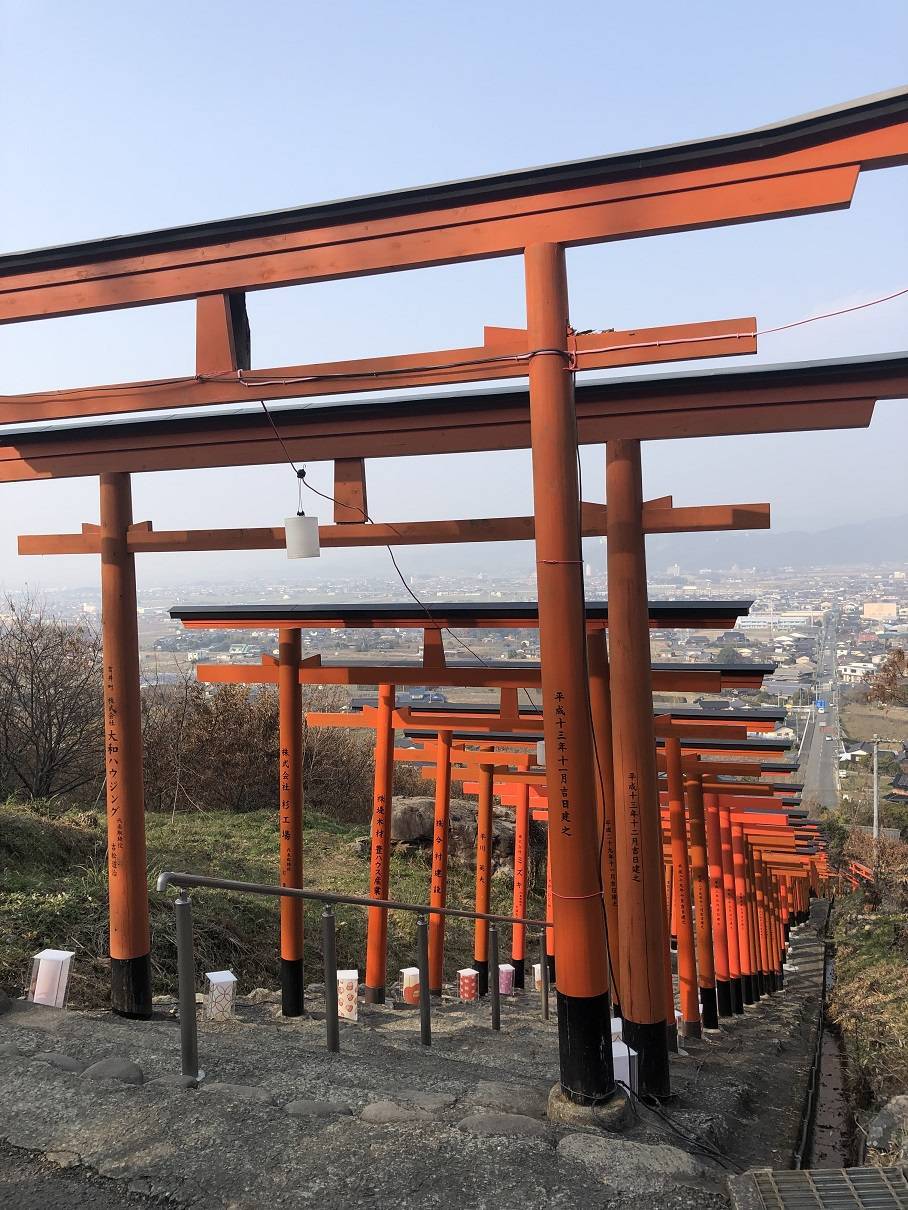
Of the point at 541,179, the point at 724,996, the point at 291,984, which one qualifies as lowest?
the point at 724,996

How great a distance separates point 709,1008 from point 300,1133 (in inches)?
409

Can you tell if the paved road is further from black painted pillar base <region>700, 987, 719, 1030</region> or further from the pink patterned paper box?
the pink patterned paper box

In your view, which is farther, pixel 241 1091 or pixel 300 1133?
pixel 241 1091

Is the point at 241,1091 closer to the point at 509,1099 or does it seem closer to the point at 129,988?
the point at 509,1099

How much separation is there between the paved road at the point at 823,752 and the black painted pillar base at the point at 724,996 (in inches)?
1038

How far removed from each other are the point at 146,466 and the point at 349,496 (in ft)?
4.64

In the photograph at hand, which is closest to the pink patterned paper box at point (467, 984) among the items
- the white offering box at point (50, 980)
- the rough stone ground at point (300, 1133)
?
A: the rough stone ground at point (300, 1133)

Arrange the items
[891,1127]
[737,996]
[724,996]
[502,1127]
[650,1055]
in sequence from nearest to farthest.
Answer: [502,1127] < [891,1127] < [650,1055] < [724,996] < [737,996]

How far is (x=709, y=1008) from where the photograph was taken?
40.0 feet

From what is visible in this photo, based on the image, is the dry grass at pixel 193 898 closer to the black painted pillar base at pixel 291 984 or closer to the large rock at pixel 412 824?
the black painted pillar base at pixel 291 984

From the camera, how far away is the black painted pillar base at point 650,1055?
5785 mm

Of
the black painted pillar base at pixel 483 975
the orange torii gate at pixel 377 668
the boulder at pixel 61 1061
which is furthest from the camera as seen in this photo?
the black painted pillar base at pixel 483 975

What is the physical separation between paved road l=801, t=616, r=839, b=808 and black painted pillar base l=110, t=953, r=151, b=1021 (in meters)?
37.1

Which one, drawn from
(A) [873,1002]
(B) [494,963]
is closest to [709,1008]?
(A) [873,1002]
